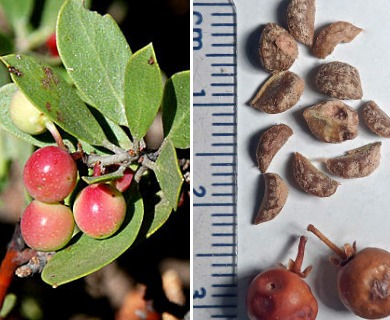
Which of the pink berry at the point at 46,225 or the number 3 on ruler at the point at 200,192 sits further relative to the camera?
→ the number 3 on ruler at the point at 200,192

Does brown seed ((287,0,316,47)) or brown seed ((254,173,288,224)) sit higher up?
brown seed ((287,0,316,47))

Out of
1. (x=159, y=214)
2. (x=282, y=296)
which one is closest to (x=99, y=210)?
(x=159, y=214)

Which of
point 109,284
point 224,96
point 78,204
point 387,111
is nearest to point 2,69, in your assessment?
point 78,204

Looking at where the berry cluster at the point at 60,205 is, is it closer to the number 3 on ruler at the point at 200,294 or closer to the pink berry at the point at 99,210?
the pink berry at the point at 99,210

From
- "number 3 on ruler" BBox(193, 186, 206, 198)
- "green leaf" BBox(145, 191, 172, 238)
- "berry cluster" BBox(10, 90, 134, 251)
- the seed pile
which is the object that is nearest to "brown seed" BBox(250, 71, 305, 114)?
the seed pile

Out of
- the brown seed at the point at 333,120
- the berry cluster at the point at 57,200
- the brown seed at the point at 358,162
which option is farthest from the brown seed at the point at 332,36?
the berry cluster at the point at 57,200

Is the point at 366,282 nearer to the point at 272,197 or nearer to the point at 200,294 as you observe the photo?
the point at 272,197

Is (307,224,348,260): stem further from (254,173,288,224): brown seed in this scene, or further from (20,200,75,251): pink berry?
(20,200,75,251): pink berry
